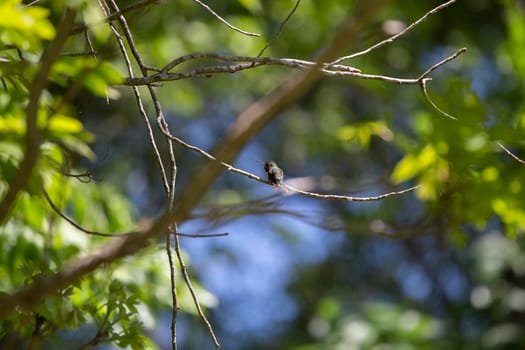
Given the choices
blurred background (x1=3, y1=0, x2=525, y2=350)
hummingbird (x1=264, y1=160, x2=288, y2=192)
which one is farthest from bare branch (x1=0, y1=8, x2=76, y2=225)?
blurred background (x1=3, y1=0, x2=525, y2=350)

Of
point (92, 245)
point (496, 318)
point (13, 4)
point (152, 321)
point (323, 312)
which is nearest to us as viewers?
point (13, 4)

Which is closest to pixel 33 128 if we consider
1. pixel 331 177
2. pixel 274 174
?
pixel 274 174

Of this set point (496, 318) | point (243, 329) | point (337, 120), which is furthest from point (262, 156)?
point (496, 318)

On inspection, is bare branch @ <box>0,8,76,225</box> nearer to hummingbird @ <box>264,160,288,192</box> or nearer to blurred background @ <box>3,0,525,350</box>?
hummingbird @ <box>264,160,288,192</box>

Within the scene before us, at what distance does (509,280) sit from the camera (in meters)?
4.08

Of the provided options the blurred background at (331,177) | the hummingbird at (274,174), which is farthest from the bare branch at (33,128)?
the blurred background at (331,177)

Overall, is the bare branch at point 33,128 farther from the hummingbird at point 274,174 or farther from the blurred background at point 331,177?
the blurred background at point 331,177

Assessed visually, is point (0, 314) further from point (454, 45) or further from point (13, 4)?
point (454, 45)

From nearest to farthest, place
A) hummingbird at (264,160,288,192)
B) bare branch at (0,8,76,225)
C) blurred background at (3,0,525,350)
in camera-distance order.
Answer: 1. bare branch at (0,8,76,225)
2. hummingbird at (264,160,288,192)
3. blurred background at (3,0,525,350)

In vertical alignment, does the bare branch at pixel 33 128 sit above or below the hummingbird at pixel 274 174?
below

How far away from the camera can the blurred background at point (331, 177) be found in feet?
11.1

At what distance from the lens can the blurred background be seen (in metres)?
3.39

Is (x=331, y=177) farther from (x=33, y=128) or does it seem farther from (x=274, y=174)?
(x=33, y=128)

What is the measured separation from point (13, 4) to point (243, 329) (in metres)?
4.44
